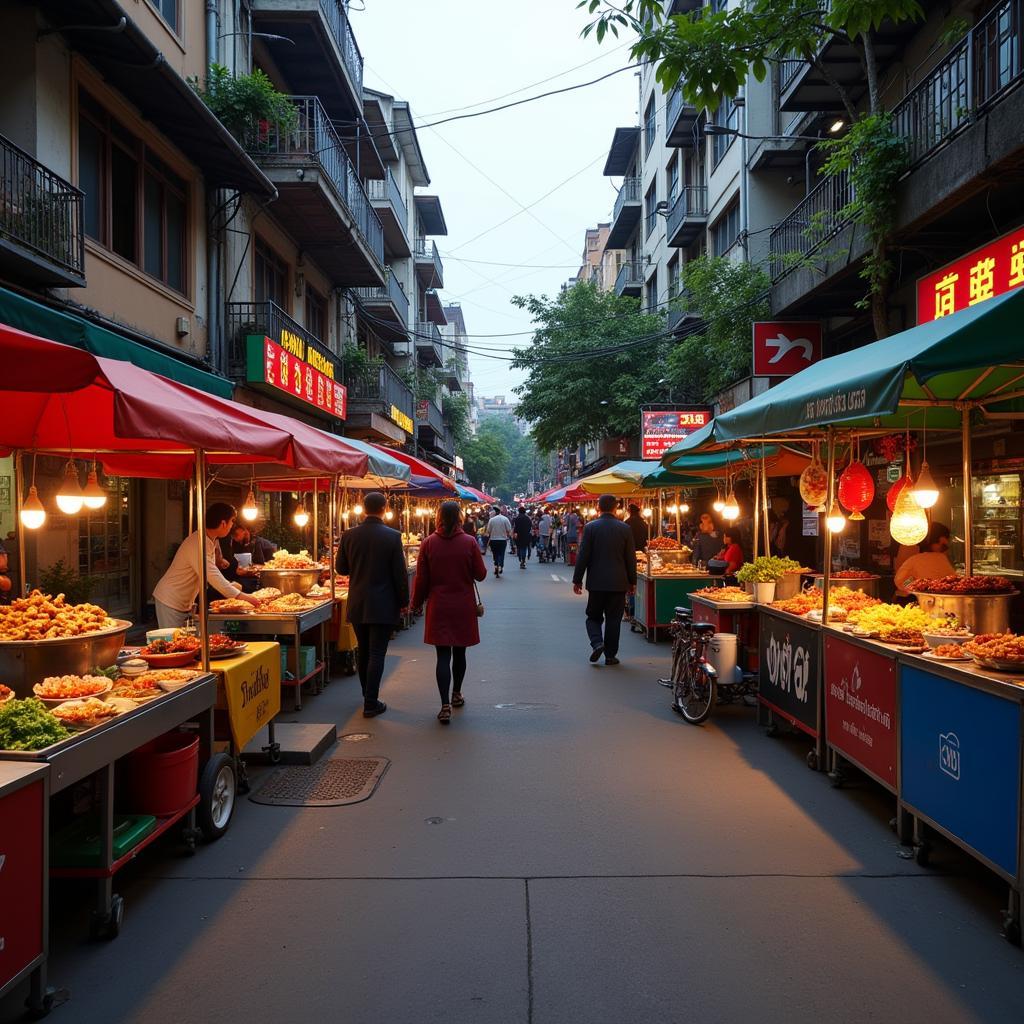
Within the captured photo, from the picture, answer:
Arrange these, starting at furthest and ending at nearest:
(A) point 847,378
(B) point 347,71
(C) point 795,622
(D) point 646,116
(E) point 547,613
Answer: (D) point 646,116 → (B) point 347,71 → (E) point 547,613 → (C) point 795,622 → (A) point 847,378

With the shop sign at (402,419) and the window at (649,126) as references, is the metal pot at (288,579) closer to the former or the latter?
the shop sign at (402,419)

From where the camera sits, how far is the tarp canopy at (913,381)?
13.5 ft

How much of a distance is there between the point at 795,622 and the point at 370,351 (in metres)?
27.6

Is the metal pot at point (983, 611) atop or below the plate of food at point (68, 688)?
atop

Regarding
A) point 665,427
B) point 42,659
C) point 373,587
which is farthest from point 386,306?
point 42,659

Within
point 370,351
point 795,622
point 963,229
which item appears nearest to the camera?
point 795,622

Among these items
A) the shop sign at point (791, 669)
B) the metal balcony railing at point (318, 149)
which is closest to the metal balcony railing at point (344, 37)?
the metal balcony railing at point (318, 149)

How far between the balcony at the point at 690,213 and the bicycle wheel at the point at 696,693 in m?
20.7

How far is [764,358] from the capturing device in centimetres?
1602

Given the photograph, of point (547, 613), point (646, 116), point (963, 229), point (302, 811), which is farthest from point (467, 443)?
point (302, 811)

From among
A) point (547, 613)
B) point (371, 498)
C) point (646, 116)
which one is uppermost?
point (646, 116)

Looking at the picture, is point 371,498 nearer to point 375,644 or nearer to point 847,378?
point 375,644

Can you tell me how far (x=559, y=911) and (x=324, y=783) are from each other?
106 inches

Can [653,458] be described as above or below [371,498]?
above
